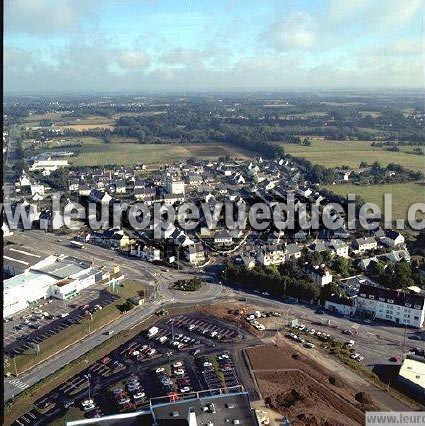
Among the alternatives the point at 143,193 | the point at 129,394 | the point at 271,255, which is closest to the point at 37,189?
the point at 143,193

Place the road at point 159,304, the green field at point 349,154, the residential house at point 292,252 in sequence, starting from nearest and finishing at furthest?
the road at point 159,304, the residential house at point 292,252, the green field at point 349,154

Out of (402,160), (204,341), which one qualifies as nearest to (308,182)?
(402,160)

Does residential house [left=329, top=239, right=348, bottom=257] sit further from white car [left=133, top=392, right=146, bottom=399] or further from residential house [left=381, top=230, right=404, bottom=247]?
white car [left=133, top=392, right=146, bottom=399]

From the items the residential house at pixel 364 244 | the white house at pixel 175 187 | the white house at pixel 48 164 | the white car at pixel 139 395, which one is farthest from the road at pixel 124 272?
the white house at pixel 48 164

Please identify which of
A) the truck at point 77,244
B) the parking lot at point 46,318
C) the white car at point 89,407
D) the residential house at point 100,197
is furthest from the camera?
the residential house at point 100,197

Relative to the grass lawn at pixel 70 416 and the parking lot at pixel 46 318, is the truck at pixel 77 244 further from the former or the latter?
the grass lawn at pixel 70 416

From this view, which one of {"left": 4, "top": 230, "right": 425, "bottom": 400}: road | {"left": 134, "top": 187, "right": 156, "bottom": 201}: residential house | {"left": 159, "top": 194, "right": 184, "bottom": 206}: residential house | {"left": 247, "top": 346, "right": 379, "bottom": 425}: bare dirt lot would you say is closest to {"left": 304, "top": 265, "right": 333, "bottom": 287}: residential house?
{"left": 4, "top": 230, "right": 425, "bottom": 400}: road

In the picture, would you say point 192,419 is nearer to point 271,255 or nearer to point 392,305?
point 392,305
